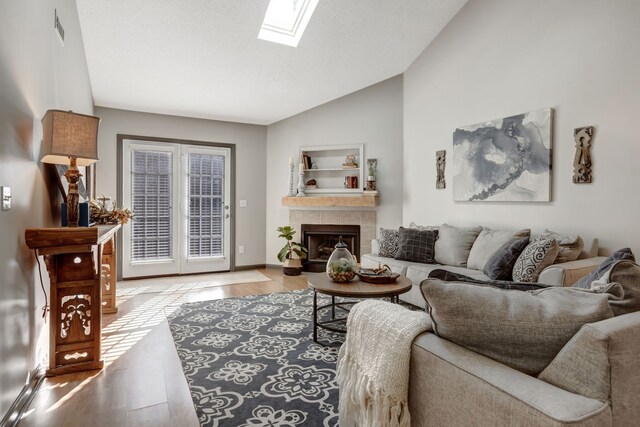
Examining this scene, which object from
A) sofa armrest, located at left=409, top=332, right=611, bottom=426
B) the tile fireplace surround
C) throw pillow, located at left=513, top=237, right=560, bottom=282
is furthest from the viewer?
the tile fireplace surround

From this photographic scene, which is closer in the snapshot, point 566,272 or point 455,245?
point 566,272

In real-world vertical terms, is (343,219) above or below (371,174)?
below

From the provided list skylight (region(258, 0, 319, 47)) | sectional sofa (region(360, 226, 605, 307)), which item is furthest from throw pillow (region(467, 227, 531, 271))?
skylight (region(258, 0, 319, 47))

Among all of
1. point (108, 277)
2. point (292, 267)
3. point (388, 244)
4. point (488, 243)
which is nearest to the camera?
point (488, 243)

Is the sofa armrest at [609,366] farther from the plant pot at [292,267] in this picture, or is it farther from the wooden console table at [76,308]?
the plant pot at [292,267]

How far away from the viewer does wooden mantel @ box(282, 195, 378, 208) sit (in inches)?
207

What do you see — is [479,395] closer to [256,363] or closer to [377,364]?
[377,364]

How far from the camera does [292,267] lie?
217 inches

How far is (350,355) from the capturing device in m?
1.47

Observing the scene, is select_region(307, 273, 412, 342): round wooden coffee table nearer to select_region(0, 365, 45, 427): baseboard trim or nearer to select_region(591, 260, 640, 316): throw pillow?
select_region(591, 260, 640, 316): throw pillow

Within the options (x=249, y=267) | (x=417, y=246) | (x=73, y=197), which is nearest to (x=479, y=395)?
(x=73, y=197)

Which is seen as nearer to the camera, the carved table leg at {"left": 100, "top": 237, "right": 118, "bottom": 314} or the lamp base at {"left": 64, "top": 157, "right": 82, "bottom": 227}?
the lamp base at {"left": 64, "top": 157, "right": 82, "bottom": 227}

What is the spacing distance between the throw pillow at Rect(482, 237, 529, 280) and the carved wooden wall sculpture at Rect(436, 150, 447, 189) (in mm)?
1520

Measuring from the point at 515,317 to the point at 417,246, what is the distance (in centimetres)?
299
